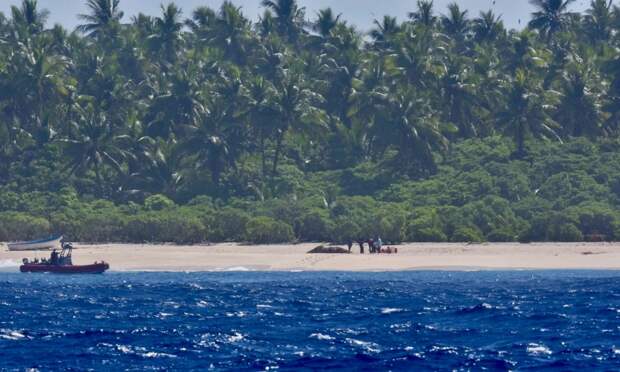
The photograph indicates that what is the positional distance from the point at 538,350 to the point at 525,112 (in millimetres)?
68147

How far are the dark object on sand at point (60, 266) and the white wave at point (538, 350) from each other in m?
35.7

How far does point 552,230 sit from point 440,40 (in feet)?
151

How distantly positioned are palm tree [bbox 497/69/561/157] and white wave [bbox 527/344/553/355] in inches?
2574

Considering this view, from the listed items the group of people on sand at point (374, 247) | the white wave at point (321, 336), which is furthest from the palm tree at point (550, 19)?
the white wave at point (321, 336)

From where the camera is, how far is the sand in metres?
70.4

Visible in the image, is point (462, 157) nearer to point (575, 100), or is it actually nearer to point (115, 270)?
point (575, 100)

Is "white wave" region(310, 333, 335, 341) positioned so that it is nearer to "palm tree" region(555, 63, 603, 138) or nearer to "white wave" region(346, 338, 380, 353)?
"white wave" region(346, 338, 380, 353)

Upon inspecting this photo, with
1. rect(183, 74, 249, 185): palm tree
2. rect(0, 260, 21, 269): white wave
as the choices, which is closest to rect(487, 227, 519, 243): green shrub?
rect(0, 260, 21, 269): white wave

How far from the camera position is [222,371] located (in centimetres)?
3375

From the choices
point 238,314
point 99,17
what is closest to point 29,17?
point 99,17

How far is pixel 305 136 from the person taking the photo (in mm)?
106500

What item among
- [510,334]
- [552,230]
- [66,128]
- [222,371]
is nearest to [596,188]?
[552,230]

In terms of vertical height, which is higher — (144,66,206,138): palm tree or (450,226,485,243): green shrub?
(144,66,206,138): palm tree

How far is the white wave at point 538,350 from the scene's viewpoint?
3676cm
